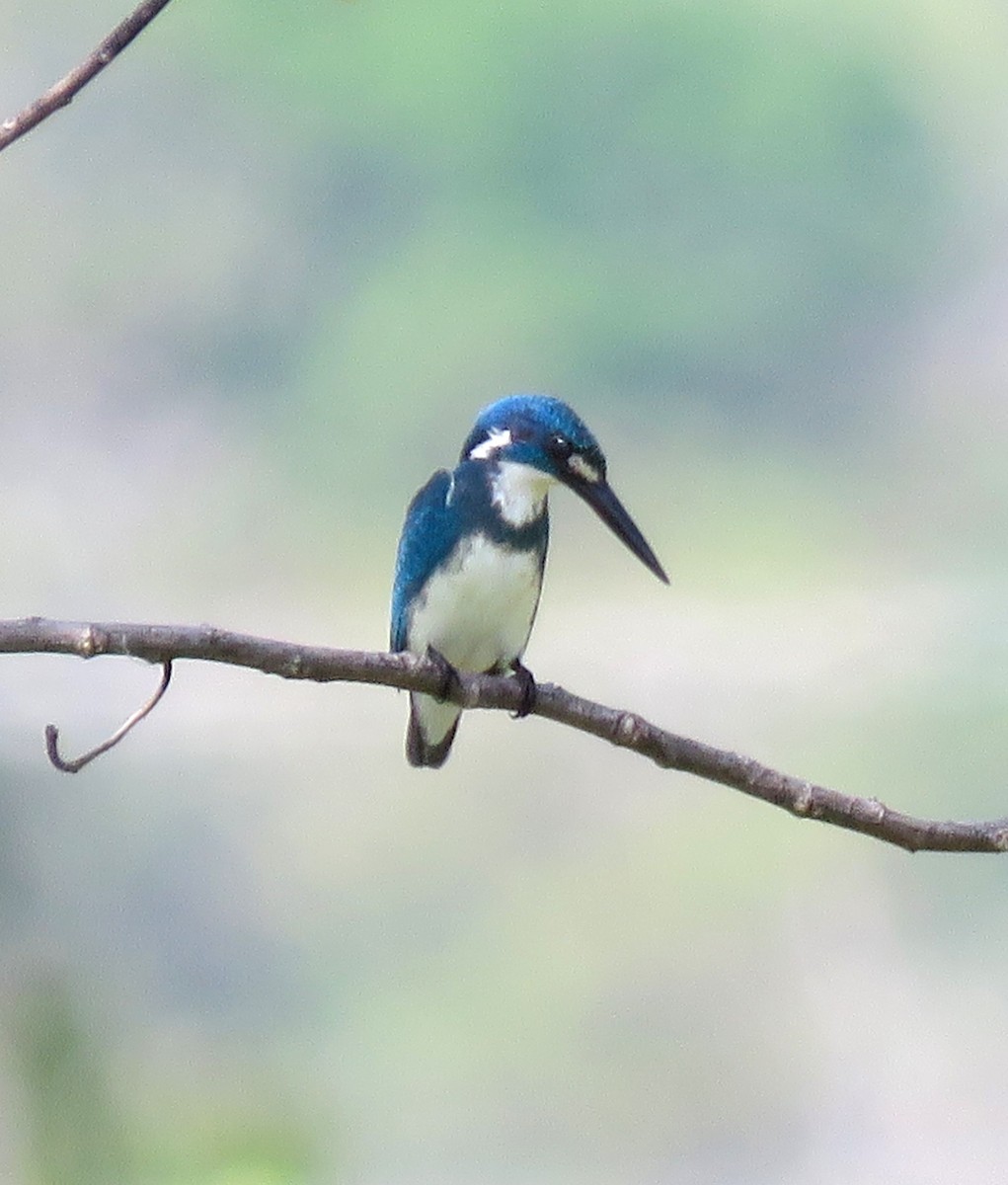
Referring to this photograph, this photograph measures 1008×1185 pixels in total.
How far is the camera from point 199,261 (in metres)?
2.00

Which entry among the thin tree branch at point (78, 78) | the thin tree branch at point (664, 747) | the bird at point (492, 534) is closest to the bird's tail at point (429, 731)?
the bird at point (492, 534)

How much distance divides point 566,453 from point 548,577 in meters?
0.71

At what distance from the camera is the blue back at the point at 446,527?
4.35 ft

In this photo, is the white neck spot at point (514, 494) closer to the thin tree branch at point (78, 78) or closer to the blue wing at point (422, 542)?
the blue wing at point (422, 542)

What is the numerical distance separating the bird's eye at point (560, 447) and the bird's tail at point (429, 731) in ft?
0.83

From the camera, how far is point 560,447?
1267 millimetres

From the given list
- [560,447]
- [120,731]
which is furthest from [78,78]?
[560,447]

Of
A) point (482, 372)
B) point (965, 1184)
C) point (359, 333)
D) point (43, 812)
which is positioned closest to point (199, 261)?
point (359, 333)

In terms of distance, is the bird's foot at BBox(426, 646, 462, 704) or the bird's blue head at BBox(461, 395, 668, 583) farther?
the bird's blue head at BBox(461, 395, 668, 583)

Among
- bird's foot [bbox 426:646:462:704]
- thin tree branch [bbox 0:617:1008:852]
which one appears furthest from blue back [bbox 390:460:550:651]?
thin tree branch [bbox 0:617:1008:852]

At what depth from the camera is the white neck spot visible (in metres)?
1.32

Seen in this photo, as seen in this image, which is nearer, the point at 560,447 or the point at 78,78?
→ the point at 78,78

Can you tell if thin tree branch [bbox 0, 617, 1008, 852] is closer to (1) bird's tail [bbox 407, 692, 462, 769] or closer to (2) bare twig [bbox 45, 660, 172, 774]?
(2) bare twig [bbox 45, 660, 172, 774]

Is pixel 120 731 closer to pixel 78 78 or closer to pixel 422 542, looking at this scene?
pixel 78 78
